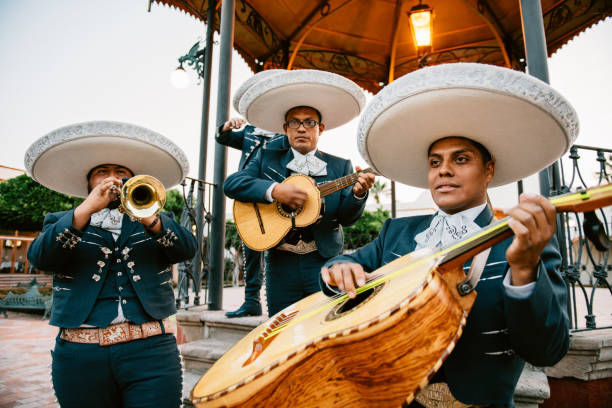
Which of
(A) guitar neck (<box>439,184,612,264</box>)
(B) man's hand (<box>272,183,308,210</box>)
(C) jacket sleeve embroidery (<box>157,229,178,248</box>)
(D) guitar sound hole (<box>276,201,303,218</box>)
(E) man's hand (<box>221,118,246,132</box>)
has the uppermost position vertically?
(E) man's hand (<box>221,118,246,132</box>)

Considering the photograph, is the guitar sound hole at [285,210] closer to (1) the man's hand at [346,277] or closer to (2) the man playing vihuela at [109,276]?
(2) the man playing vihuela at [109,276]

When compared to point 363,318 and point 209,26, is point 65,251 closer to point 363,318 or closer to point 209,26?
point 363,318

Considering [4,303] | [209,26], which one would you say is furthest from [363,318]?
[4,303]

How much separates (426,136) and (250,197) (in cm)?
156

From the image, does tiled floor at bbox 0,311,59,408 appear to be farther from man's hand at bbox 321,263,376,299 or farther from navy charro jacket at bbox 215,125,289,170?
man's hand at bbox 321,263,376,299

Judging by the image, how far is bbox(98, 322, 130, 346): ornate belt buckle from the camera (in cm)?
189

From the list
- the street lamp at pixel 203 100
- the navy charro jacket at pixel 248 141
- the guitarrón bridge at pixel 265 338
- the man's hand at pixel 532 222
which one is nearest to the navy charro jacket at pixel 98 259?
the guitarrón bridge at pixel 265 338

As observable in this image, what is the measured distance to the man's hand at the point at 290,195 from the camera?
8.60ft

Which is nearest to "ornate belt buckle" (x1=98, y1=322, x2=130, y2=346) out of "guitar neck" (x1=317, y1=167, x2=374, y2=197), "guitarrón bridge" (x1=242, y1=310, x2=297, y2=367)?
"guitarrón bridge" (x1=242, y1=310, x2=297, y2=367)

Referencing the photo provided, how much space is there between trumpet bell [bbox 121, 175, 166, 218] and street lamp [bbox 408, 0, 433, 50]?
14.0 ft

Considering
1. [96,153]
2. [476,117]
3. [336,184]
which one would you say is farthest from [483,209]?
[96,153]

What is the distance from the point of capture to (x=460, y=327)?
890 millimetres

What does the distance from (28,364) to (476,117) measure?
24.1ft

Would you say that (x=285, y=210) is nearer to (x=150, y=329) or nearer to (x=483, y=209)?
(x=150, y=329)
